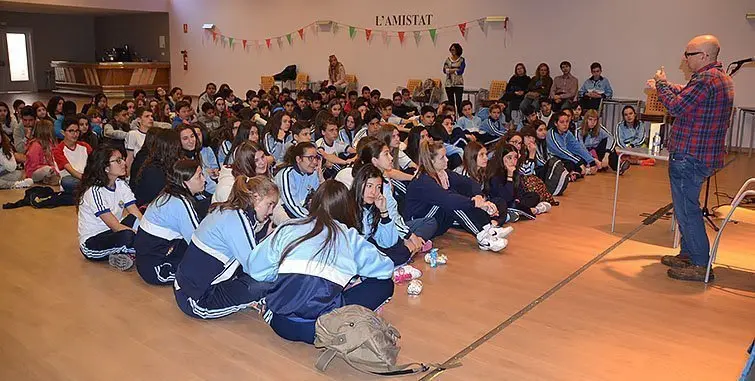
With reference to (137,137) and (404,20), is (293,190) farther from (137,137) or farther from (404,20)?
(404,20)

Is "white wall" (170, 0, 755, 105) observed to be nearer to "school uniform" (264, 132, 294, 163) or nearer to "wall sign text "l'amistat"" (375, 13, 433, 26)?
"wall sign text "l'amistat"" (375, 13, 433, 26)

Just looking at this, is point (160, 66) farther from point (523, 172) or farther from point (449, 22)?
point (523, 172)

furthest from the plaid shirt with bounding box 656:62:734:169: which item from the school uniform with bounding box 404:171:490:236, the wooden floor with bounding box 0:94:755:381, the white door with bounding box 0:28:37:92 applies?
the white door with bounding box 0:28:37:92

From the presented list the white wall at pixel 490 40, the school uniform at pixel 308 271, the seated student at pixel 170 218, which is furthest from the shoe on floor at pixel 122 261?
the white wall at pixel 490 40

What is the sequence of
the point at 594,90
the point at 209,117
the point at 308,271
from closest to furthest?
1. the point at 308,271
2. the point at 209,117
3. the point at 594,90

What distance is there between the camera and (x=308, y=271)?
310 centimetres

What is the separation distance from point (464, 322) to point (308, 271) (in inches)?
41.6

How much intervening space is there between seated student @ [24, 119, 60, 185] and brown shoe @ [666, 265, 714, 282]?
6.12 meters

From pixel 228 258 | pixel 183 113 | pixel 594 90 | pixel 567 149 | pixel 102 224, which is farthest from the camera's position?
pixel 594 90

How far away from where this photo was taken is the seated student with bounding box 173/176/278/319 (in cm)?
342

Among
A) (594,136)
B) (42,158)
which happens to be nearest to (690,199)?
(594,136)

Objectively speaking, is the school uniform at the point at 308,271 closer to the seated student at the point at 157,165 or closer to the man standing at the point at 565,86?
the seated student at the point at 157,165

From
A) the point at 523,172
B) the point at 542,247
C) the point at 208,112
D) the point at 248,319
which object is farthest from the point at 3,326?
the point at 208,112

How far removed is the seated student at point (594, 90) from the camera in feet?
37.1
